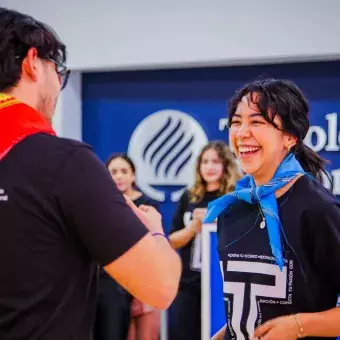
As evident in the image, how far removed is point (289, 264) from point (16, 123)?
2.68 ft

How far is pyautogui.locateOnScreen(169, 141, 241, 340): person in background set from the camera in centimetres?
379

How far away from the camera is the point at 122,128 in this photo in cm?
505

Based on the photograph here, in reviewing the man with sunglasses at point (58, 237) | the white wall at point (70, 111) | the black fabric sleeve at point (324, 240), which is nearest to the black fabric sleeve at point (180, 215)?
the white wall at point (70, 111)

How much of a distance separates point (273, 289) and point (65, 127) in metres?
3.62

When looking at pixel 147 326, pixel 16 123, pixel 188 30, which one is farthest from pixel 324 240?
pixel 188 30

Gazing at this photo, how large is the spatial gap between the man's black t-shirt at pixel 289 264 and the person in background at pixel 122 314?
6.68 feet

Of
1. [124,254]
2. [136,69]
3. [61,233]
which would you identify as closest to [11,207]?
[61,233]

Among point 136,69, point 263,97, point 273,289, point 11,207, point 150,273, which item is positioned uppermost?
point 136,69

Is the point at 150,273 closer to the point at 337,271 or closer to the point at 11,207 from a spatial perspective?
the point at 11,207

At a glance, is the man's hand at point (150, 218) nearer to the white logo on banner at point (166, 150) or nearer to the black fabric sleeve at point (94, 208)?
the black fabric sleeve at point (94, 208)

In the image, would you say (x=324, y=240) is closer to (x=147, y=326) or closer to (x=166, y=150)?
(x=147, y=326)

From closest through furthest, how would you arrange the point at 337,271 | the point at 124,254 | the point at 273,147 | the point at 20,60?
the point at 124,254 → the point at 20,60 → the point at 337,271 → the point at 273,147

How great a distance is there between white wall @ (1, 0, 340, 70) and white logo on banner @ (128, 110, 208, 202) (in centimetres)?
44

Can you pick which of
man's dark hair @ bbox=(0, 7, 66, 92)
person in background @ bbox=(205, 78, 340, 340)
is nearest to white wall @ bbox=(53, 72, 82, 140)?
person in background @ bbox=(205, 78, 340, 340)
